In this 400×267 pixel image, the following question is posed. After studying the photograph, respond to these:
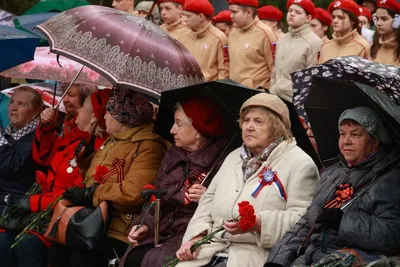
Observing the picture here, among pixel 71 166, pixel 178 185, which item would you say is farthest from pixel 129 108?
pixel 178 185

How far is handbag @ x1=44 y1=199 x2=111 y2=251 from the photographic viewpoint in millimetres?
8406

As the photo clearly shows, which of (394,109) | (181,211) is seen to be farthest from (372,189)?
(181,211)

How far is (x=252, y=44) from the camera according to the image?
502 inches

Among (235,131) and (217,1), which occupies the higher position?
(235,131)

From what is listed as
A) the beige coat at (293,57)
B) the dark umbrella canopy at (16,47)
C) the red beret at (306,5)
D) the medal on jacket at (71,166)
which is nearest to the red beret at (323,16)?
the red beret at (306,5)

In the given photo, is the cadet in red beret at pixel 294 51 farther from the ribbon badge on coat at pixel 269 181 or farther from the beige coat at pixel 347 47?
the ribbon badge on coat at pixel 269 181

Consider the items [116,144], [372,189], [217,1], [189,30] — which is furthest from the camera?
[217,1]

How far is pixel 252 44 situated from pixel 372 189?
21.2 ft

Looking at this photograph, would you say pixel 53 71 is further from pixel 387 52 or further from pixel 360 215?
pixel 360 215

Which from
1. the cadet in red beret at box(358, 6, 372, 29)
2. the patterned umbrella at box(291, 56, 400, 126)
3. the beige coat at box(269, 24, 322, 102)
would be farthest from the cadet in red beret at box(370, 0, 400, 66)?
the patterned umbrella at box(291, 56, 400, 126)

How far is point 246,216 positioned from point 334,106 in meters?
0.99

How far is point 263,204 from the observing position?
7.23 meters

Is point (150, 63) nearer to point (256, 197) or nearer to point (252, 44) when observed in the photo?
point (256, 197)

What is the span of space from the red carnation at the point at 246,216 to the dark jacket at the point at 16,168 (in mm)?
3307
